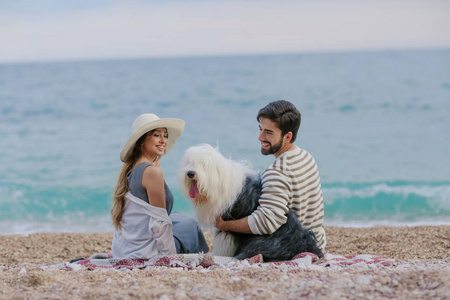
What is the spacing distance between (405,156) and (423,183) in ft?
8.19

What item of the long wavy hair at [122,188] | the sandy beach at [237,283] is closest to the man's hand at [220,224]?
the sandy beach at [237,283]

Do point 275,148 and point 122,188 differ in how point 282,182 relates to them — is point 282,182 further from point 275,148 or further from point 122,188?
point 122,188

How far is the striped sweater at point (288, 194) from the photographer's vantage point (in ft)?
14.8

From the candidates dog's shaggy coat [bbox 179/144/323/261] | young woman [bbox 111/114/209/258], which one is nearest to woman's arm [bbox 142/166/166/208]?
young woman [bbox 111/114/209/258]

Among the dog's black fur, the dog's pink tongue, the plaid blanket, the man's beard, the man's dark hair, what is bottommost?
the plaid blanket

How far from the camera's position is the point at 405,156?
45.6 feet

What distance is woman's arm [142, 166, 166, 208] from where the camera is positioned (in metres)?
4.84

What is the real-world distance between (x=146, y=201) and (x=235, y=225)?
2.84 feet

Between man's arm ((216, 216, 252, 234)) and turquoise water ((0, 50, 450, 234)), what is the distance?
61cm

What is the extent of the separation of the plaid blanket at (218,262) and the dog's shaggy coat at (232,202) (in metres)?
0.10

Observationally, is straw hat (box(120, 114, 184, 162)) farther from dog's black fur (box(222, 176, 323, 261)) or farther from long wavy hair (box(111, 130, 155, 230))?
dog's black fur (box(222, 176, 323, 261))

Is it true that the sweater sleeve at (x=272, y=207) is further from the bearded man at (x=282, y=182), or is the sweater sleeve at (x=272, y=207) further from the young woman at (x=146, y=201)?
the young woman at (x=146, y=201)

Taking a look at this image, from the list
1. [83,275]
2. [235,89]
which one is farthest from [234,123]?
[83,275]

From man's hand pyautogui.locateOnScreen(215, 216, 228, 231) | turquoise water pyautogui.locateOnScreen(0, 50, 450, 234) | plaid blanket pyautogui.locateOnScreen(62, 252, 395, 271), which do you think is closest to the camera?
plaid blanket pyautogui.locateOnScreen(62, 252, 395, 271)
